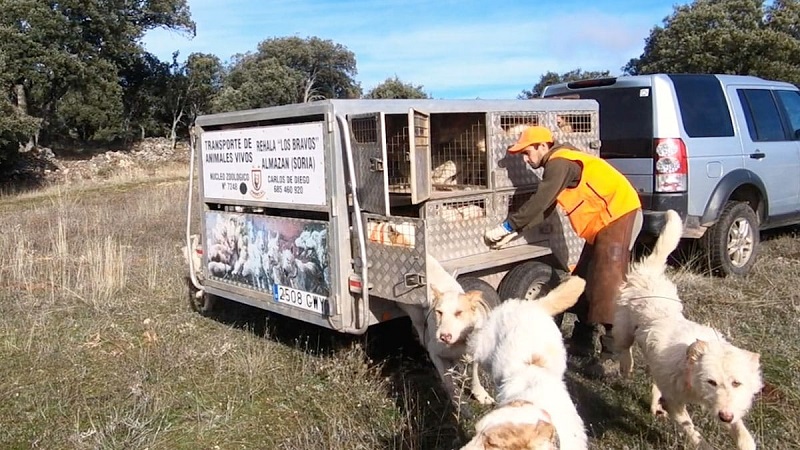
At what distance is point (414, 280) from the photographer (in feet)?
14.6

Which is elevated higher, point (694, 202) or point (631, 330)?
point (694, 202)

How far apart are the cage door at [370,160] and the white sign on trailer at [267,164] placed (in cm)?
26

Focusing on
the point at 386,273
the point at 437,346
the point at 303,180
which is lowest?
the point at 437,346

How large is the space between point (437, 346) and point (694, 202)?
3.97m

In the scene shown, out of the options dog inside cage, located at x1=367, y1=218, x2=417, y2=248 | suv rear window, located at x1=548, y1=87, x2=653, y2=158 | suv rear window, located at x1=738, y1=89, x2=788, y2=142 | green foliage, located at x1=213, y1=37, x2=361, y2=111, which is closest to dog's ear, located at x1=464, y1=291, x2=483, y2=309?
dog inside cage, located at x1=367, y1=218, x2=417, y2=248

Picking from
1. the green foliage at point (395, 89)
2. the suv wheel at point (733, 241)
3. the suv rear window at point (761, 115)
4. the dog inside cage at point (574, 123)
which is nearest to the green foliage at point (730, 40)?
the green foliage at point (395, 89)

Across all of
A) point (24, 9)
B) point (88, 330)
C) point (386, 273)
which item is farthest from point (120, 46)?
point (386, 273)

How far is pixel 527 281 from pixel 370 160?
1916mm

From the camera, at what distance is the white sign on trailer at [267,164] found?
16.0ft

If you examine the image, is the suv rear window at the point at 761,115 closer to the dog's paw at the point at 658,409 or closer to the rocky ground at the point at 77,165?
the dog's paw at the point at 658,409

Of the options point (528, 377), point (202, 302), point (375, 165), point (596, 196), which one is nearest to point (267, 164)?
point (375, 165)

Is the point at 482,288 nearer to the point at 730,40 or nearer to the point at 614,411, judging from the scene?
the point at 614,411

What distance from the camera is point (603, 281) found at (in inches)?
209

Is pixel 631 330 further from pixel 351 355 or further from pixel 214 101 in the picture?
pixel 214 101
